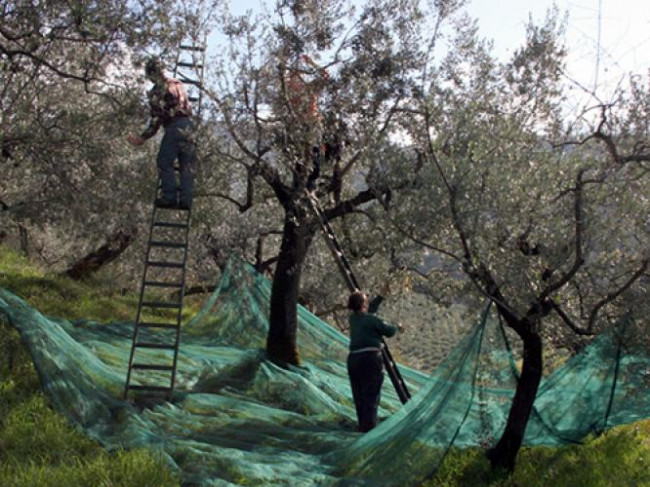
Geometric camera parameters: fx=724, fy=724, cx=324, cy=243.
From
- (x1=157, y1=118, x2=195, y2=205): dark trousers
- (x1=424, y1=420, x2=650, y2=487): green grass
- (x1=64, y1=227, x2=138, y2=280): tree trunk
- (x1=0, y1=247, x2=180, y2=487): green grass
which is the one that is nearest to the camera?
(x1=0, y1=247, x2=180, y2=487): green grass

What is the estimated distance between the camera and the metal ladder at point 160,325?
10.8 meters

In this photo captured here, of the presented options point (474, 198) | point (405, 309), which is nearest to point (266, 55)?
point (474, 198)

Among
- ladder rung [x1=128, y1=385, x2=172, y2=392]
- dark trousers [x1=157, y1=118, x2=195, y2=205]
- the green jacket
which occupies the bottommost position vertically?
ladder rung [x1=128, y1=385, x2=172, y2=392]

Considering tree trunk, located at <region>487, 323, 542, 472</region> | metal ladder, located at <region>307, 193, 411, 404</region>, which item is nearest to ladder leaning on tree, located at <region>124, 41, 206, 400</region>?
metal ladder, located at <region>307, 193, 411, 404</region>

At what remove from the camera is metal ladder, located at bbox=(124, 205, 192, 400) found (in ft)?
35.5

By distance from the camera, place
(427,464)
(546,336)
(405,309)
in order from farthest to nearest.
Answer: (405,309) → (546,336) → (427,464)

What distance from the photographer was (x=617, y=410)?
32.2 ft

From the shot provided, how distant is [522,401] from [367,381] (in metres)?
2.19

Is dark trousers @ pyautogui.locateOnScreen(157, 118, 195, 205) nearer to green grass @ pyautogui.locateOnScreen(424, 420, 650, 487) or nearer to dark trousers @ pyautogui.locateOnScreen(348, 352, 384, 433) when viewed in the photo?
dark trousers @ pyautogui.locateOnScreen(348, 352, 384, 433)

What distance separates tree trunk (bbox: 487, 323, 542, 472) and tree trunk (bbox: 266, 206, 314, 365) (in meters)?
5.43

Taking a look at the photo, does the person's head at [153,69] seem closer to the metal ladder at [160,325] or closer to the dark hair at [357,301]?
the metal ladder at [160,325]

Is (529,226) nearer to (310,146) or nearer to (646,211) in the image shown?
(646,211)

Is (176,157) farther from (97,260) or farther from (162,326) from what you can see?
(97,260)

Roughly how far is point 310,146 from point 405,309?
302 inches
